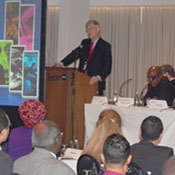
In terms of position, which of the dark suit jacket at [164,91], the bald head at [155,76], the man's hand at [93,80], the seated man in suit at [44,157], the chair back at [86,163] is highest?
the bald head at [155,76]

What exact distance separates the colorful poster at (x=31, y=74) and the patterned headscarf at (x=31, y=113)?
7.10 ft

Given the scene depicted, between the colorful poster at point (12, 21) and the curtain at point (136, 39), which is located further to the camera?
the curtain at point (136, 39)

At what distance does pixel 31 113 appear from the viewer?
11.3 feet

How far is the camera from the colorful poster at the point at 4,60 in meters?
Answer: 5.67

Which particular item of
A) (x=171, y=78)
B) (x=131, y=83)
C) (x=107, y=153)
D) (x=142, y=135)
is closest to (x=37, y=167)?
(x=107, y=153)

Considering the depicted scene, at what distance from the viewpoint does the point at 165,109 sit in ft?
15.3

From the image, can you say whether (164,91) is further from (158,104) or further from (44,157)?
(44,157)

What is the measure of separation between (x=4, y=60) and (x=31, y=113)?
2.44 meters

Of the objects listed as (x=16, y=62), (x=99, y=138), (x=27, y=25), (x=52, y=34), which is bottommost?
(x=99, y=138)

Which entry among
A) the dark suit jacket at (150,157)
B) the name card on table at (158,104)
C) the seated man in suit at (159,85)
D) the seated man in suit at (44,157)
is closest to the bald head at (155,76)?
the seated man in suit at (159,85)

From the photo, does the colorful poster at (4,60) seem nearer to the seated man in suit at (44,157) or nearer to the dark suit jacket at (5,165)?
the seated man in suit at (44,157)

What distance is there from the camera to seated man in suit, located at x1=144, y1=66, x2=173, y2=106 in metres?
5.52

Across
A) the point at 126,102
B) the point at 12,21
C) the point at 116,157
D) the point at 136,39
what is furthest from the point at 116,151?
the point at 136,39

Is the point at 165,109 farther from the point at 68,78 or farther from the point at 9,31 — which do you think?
the point at 9,31
